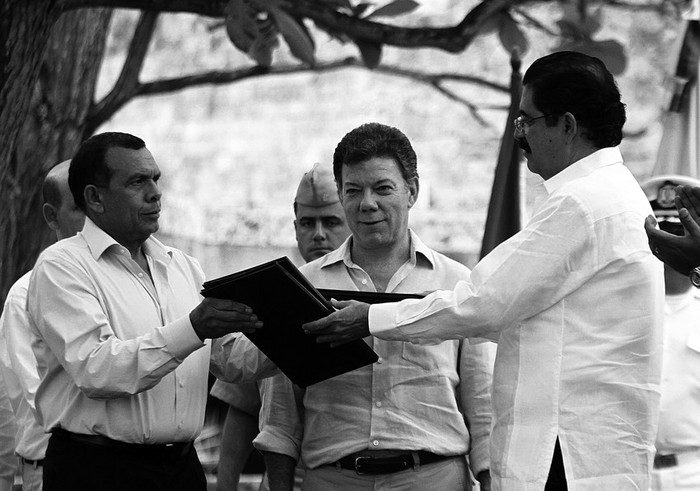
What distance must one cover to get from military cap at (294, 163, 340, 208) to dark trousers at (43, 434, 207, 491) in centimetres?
135

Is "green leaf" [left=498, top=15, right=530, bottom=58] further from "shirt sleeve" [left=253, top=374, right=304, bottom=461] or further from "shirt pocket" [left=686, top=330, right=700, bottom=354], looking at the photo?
"shirt sleeve" [left=253, top=374, right=304, bottom=461]

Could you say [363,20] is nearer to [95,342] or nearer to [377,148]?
[377,148]

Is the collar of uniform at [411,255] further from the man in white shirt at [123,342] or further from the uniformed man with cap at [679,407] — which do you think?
the uniformed man with cap at [679,407]

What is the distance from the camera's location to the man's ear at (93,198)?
3828mm

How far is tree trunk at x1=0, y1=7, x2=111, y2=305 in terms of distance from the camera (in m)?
5.62

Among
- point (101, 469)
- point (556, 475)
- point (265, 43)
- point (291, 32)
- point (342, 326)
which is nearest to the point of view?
point (556, 475)

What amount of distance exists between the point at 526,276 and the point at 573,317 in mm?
173

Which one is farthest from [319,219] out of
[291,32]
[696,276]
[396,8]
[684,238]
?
[684,238]

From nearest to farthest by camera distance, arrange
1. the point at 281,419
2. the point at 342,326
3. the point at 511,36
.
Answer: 1. the point at 342,326
2. the point at 281,419
3. the point at 511,36

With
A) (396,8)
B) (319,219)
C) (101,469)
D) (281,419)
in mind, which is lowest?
(101,469)

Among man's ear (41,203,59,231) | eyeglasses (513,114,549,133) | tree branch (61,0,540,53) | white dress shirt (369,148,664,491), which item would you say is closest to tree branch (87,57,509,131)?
tree branch (61,0,540,53)

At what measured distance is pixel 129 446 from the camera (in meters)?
3.60

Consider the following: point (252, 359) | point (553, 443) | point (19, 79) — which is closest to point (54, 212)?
point (19, 79)

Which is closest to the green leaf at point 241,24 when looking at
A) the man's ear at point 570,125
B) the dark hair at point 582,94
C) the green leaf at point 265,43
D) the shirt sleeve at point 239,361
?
the green leaf at point 265,43
